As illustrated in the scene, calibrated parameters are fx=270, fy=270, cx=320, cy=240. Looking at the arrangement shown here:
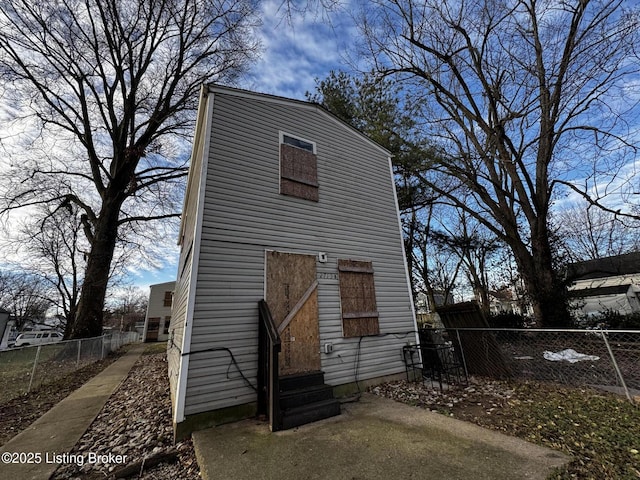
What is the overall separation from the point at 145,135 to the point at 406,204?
12815mm

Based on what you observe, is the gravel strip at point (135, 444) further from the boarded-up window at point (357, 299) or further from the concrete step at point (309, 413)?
the boarded-up window at point (357, 299)

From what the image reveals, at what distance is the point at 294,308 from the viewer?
473cm

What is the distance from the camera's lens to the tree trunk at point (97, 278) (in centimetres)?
1060

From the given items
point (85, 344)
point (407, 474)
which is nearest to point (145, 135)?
point (85, 344)

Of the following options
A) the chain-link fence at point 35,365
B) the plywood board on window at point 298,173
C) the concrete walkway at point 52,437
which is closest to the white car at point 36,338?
the chain-link fence at point 35,365

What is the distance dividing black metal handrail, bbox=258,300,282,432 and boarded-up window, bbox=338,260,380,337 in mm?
1696

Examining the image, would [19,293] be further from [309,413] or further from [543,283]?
[543,283]

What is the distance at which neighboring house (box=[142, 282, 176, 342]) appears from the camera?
23.9m

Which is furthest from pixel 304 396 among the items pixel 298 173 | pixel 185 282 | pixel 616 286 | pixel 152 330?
pixel 152 330

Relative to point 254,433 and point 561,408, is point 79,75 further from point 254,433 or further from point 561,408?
point 561,408

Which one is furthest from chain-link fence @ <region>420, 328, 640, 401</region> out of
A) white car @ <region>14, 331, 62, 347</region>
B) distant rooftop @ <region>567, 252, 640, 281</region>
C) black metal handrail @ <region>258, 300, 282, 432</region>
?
white car @ <region>14, 331, 62, 347</region>

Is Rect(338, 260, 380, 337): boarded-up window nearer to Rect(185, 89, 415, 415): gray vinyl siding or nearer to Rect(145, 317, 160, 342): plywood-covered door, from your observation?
Rect(185, 89, 415, 415): gray vinyl siding

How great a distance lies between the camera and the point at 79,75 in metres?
11.8

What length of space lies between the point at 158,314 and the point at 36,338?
9343 millimetres
